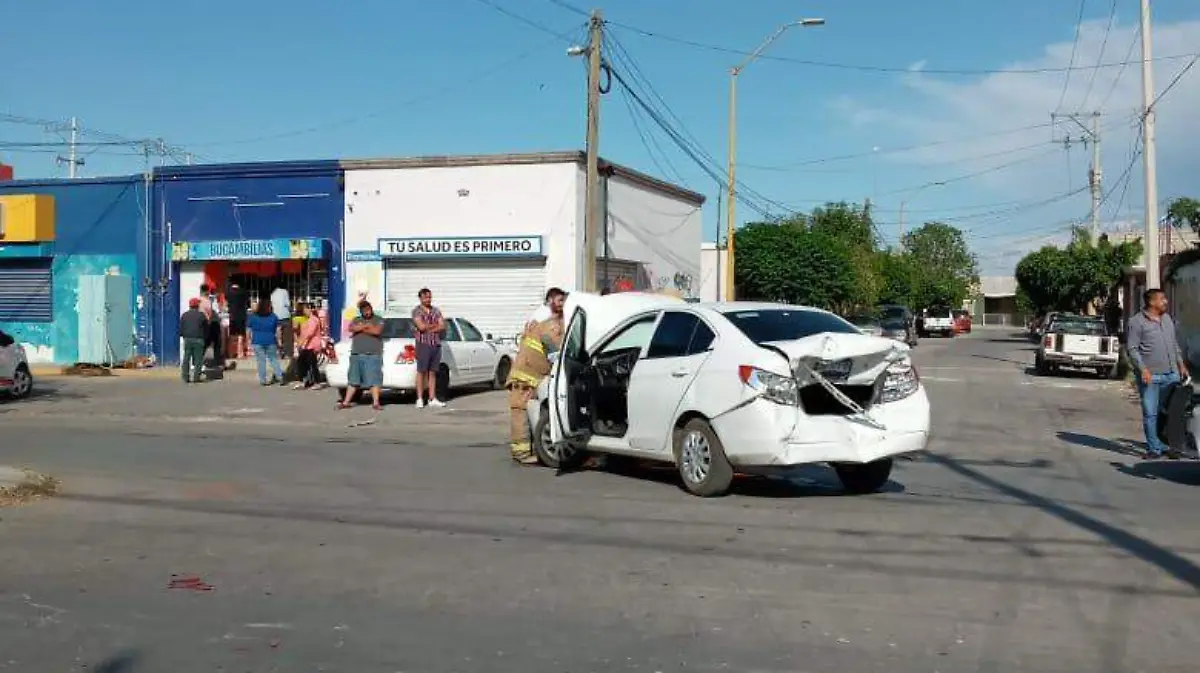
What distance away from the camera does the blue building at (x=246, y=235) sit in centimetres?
2756

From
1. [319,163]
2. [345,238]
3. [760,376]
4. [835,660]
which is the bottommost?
[835,660]

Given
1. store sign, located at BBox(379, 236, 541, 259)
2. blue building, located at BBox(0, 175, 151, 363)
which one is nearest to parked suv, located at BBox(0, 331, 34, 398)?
blue building, located at BBox(0, 175, 151, 363)

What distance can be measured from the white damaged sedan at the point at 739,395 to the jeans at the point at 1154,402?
430 centimetres

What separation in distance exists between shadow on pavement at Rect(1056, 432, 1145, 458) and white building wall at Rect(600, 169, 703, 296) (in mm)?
15478

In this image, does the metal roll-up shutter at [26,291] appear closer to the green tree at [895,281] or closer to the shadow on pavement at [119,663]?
the shadow on pavement at [119,663]

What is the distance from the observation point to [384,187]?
27266mm

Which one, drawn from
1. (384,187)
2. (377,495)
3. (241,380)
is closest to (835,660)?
(377,495)

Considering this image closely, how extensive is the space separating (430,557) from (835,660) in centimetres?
310

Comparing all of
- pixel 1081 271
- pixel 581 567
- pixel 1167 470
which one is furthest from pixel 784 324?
pixel 1081 271

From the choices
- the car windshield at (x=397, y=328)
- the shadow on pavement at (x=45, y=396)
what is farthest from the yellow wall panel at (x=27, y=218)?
the car windshield at (x=397, y=328)

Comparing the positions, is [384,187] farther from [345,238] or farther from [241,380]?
[241,380]

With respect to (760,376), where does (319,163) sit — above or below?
above

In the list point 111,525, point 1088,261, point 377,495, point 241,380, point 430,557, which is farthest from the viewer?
point 1088,261

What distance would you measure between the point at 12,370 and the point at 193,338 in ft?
12.4
